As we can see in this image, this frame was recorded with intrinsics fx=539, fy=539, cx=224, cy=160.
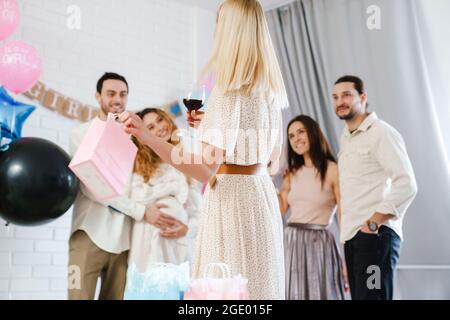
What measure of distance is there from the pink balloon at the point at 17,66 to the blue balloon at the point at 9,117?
97 mm

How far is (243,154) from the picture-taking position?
1610 mm

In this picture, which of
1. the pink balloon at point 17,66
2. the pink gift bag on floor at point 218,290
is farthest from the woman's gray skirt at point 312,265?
the pink gift bag on floor at point 218,290

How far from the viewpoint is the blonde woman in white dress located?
1.58m

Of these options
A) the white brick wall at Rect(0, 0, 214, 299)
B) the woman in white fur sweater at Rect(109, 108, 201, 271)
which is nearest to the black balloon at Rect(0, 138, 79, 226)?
the woman in white fur sweater at Rect(109, 108, 201, 271)

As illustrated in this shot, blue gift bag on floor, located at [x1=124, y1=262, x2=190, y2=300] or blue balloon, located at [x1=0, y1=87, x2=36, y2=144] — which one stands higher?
blue balloon, located at [x1=0, y1=87, x2=36, y2=144]

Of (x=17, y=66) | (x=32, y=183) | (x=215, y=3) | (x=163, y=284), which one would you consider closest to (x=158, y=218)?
(x=32, y=183)

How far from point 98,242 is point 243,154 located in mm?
1687

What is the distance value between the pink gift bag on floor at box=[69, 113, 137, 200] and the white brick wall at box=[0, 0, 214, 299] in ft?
6.92

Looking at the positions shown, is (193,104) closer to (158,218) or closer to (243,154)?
(243,154)

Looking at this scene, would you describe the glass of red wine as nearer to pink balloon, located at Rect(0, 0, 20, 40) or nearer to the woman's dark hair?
pink balloon, located at Rect(0, 0, 20, 40)

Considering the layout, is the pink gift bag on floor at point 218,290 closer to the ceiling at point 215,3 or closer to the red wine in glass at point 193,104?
the red wine in glass at point 193,104

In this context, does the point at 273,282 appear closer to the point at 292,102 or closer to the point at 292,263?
the point at 292,263

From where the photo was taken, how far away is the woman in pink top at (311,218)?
3455mm
